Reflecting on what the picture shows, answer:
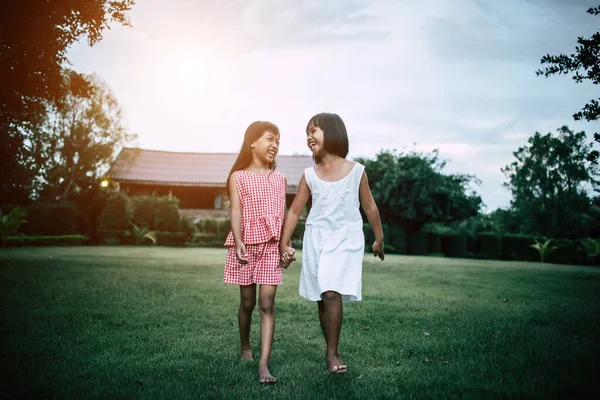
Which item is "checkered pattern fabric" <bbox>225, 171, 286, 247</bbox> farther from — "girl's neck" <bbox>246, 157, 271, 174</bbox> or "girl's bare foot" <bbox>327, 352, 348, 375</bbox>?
"girl's bare foot" <bbox>327, 352, 348, 375</bbox>

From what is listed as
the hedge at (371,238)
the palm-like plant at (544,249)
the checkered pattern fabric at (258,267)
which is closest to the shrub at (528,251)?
the palm-like plant at (544,249)

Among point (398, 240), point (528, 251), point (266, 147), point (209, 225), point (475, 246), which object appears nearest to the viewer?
point (266, 147)

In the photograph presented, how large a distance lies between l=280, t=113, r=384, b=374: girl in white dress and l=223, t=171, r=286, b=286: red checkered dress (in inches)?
3.8

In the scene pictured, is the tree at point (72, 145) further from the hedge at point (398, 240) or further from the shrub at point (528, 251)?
the shrub at point (528, 251)

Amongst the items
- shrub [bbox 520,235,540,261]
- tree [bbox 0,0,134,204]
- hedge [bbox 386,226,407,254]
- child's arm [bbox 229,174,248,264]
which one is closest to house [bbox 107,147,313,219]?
hedge [bbox 386,226,407,254]

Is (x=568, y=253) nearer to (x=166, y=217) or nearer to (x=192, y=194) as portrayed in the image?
(x=166, y=217)

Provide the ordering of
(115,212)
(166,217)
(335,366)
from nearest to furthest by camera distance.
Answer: (335,366)
(115,212)
(166,217)

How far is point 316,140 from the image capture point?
138 inches

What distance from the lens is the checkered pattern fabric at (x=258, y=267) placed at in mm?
3453

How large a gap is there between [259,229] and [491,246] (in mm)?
24042

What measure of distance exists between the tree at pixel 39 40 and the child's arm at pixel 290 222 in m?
5.96

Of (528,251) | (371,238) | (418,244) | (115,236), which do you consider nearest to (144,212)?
(115,236)

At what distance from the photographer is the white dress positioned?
329cm

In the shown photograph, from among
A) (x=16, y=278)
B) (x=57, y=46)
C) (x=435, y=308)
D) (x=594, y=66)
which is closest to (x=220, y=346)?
(x=435, y=308)
